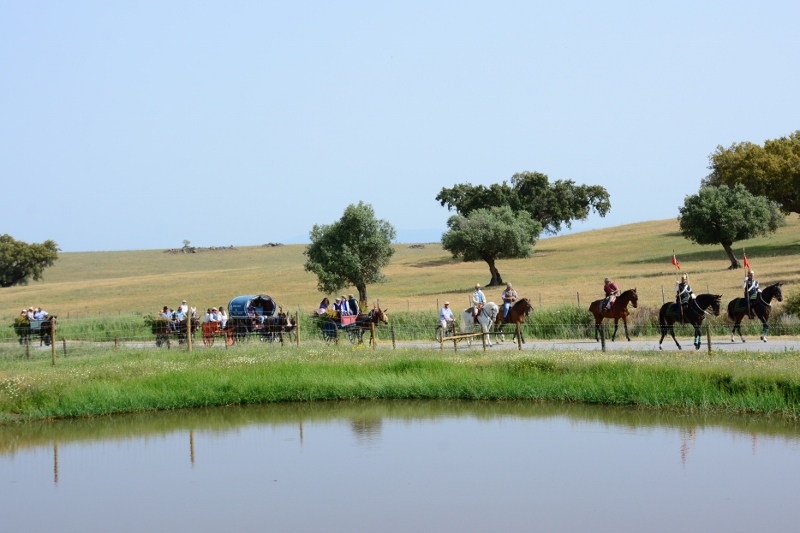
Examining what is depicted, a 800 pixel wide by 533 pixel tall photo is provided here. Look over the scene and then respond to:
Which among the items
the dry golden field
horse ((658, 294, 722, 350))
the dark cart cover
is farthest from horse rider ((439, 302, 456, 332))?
the dry golden field

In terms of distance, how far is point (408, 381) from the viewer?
21438 mm

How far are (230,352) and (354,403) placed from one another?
21.4 feet

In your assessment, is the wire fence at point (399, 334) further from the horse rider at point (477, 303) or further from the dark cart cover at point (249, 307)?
the horse rider at point (477, 303)

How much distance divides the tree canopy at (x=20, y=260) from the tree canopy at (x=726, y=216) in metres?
70.2

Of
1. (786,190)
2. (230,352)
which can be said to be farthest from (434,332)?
(786,190)

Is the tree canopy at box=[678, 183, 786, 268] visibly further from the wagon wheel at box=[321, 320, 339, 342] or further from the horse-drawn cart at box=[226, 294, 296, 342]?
the horse-drawn cart at box=[226, 294, 296, 342]

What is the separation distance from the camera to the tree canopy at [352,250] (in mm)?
55906

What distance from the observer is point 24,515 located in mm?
12852

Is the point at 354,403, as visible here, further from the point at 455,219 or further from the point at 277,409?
the point at 455,219

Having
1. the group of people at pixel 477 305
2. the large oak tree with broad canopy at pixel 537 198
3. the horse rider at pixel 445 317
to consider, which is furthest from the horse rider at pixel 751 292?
the large oak tree with broad canopy at pixel 537 198

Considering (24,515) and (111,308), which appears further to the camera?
(111,308)

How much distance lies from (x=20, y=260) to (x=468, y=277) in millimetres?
53651

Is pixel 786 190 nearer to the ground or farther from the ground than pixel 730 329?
farther from the ground

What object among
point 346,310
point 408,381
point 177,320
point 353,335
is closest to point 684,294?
point 408,381
